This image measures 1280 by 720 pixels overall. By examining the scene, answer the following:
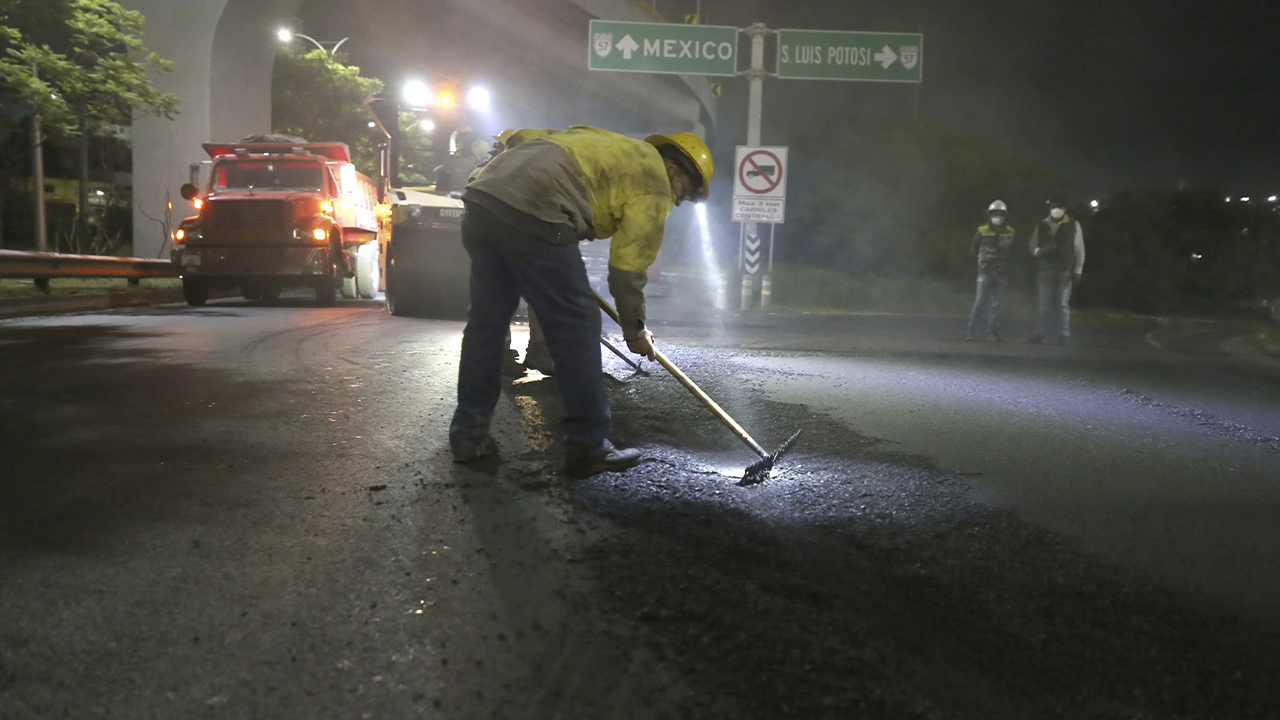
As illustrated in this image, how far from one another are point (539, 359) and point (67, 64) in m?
12.2

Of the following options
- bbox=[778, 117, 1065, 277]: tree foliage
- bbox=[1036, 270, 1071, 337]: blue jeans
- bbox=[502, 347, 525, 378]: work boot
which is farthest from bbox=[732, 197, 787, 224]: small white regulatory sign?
bbox=[778, 117, 1065, 277]: tree foliage

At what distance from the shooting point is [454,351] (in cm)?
892

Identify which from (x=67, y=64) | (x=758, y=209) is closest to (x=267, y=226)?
(x=67, y=64)

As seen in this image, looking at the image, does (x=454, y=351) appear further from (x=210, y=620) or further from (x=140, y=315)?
(x=210, y=620)

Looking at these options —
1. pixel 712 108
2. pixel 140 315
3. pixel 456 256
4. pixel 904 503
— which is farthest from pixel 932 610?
pixel 712 108

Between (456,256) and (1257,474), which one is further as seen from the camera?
(456,256)

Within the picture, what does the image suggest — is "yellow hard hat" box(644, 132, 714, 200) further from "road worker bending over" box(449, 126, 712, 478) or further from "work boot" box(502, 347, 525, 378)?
"work boot" box(502, 347, 525, 378)

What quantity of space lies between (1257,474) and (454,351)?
19.8ft

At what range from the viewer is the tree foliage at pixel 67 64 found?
1513 cm

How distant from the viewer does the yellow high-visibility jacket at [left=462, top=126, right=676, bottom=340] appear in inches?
159

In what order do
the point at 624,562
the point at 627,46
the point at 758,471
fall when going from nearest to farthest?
1. the point at 624,562
2. the point at 758,471
3. the point at 627,46

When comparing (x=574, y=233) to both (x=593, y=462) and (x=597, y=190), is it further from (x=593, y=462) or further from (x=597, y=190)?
(x=593, y=462)

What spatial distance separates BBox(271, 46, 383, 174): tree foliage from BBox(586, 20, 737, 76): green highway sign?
20732 millimetres

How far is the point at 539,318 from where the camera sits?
13.2 feet
